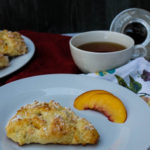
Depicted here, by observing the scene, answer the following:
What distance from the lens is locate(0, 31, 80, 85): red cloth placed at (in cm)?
152

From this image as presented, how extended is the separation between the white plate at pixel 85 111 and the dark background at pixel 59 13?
4.32 feet

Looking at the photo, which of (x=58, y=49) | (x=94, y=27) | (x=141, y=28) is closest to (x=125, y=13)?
(x=141, y=28)

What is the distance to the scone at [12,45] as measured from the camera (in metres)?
1.57

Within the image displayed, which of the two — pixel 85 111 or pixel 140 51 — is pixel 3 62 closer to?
pixel 85 111

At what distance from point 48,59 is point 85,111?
0.65 meters

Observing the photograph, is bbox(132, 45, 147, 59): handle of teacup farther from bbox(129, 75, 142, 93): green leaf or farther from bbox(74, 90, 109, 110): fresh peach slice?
bbox(74, 90, 109, 110): fresh peach slice

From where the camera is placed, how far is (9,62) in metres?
1.53

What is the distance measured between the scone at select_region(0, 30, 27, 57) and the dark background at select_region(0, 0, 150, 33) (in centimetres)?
89

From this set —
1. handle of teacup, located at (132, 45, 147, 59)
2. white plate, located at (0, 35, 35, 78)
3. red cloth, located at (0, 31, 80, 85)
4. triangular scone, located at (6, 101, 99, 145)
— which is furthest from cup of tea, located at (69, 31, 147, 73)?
triangular scone, located at (6, 101, 99, 145)

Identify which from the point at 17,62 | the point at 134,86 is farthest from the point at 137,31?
the point at 17,62

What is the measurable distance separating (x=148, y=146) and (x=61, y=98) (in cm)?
43

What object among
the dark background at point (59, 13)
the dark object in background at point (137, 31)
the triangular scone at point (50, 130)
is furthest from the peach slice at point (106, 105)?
the dark background at point (59, 13)

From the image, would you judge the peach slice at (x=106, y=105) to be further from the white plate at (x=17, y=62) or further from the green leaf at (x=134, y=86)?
the white plate at (x=17, y=62)

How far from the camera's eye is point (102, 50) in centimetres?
153
